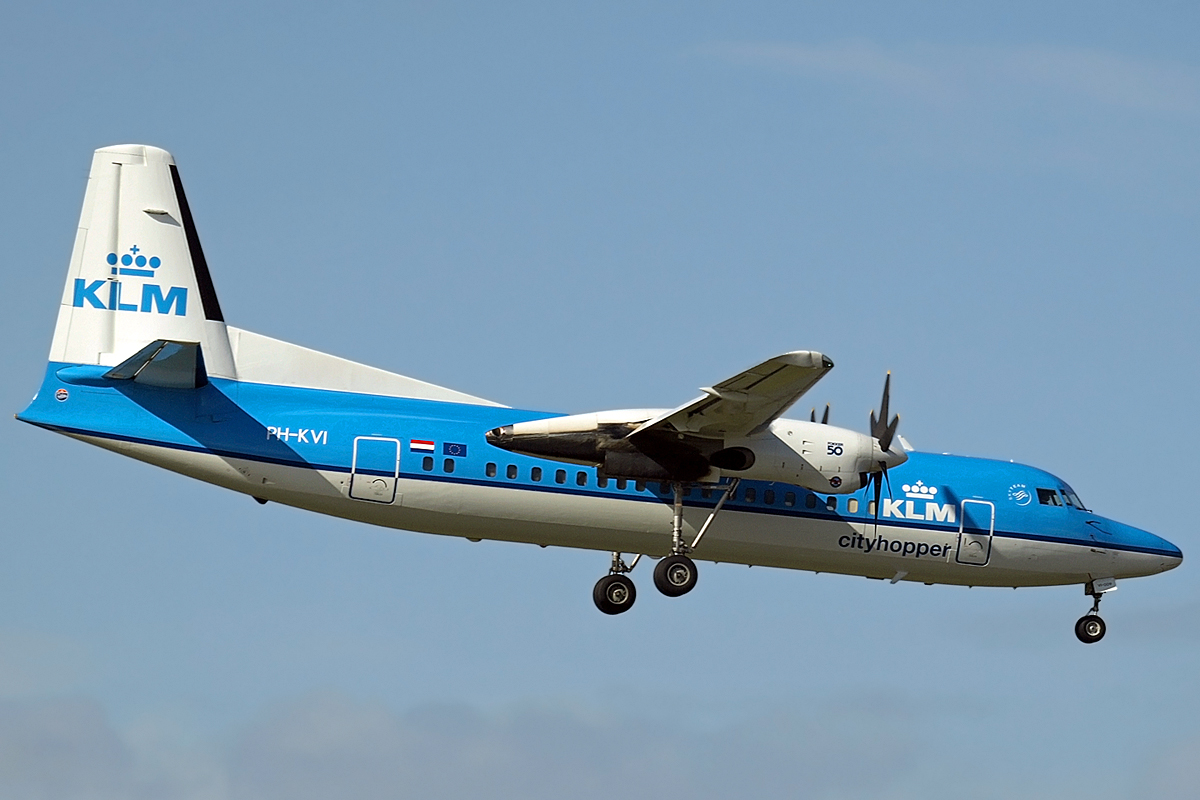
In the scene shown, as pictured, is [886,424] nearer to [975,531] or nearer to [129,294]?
[975,531]

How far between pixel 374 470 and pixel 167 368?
11.6 feet

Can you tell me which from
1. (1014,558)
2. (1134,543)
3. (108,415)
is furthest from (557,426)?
(1134,543)

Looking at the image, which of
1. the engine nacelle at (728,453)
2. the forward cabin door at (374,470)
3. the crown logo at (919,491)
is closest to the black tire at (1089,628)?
the crown logo at (919,491)

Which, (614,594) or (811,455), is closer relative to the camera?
(811,455)

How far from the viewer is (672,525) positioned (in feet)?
93.7

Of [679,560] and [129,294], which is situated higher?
[129,294]

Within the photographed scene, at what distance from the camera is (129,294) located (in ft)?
90.6

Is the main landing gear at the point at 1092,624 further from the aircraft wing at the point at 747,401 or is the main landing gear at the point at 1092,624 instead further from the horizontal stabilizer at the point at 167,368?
the horizontal stabilizer at the point at 167,368

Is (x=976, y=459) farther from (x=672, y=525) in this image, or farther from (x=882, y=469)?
(x=672, y=525)

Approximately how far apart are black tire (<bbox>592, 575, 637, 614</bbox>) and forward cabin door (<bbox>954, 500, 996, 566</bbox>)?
5.74 meters

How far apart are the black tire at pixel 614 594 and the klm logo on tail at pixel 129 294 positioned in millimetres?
8197

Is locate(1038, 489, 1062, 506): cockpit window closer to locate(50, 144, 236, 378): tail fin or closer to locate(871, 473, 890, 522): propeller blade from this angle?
locate(871, 473, 890, 522): propeller blade

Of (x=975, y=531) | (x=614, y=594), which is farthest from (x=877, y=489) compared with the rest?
(x=614, y=594)

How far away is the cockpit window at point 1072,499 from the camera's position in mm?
31016
